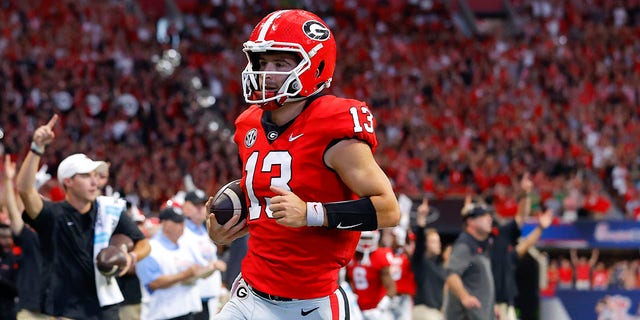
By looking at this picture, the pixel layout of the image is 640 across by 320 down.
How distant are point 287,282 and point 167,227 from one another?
4.14 meters

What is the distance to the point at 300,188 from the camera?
4.37 metres

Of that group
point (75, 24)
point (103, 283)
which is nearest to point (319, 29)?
point (103, 283)

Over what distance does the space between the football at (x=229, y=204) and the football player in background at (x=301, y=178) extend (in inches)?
1.2

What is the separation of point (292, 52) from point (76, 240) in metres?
2.91

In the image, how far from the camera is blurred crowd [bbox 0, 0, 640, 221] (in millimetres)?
20125

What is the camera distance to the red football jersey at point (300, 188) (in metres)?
4.34

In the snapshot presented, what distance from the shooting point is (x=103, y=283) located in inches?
267

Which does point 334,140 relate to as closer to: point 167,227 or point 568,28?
point 167,227

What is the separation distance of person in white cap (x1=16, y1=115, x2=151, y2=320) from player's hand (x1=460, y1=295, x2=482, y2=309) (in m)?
3.19

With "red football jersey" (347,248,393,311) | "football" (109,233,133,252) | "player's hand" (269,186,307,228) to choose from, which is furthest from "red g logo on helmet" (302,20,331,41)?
"red football jersey" (347,248,393,311)

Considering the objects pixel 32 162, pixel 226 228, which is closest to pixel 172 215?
pixel 32 162

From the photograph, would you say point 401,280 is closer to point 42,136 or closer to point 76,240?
point 76,240

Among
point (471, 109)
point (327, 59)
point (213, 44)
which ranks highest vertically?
point (213, 44)

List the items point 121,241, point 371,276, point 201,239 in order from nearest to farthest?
point 121,241 → point 201,239 → point 371,276
